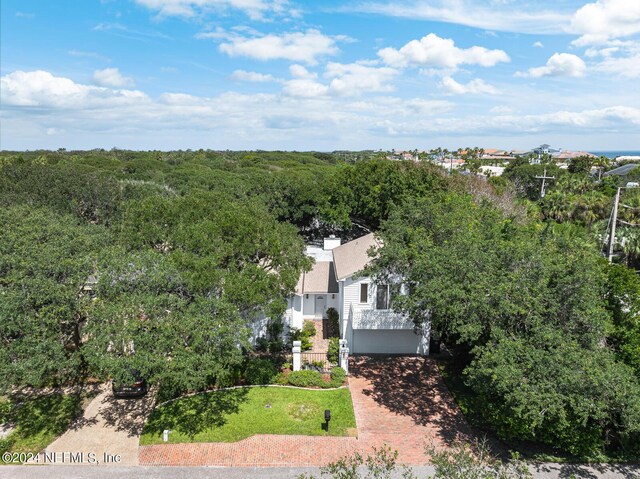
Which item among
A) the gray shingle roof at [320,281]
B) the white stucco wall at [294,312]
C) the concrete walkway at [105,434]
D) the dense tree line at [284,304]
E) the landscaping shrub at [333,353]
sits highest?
the dense tree line at [284,304]

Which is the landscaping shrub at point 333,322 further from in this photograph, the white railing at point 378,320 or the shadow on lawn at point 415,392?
the white railing at point 378,320

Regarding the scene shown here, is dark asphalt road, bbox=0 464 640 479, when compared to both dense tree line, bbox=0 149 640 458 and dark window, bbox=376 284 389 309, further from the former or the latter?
dark window, bbox=376 284 389 309

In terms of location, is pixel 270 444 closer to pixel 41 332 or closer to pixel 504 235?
pixel 41 332

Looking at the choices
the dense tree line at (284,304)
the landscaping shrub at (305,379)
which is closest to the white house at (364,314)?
the dense tree line at (284,304)

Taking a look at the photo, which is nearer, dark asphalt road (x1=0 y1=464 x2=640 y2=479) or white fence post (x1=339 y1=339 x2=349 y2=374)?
dark asphalt road (x1=0 y1=464 x2=640 y2=479)

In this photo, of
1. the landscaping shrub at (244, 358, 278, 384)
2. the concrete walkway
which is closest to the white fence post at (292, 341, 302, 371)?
the landscaping shrub at (244, 358, 278, 384)

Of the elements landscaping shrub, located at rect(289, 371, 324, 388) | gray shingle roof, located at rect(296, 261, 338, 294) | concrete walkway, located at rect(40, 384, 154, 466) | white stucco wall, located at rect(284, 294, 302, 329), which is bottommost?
concrete walkway, located at rect(40, 384, 154, 466)

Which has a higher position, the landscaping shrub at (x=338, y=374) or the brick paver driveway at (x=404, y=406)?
the landscaping shrub at (x=338, y=374)
